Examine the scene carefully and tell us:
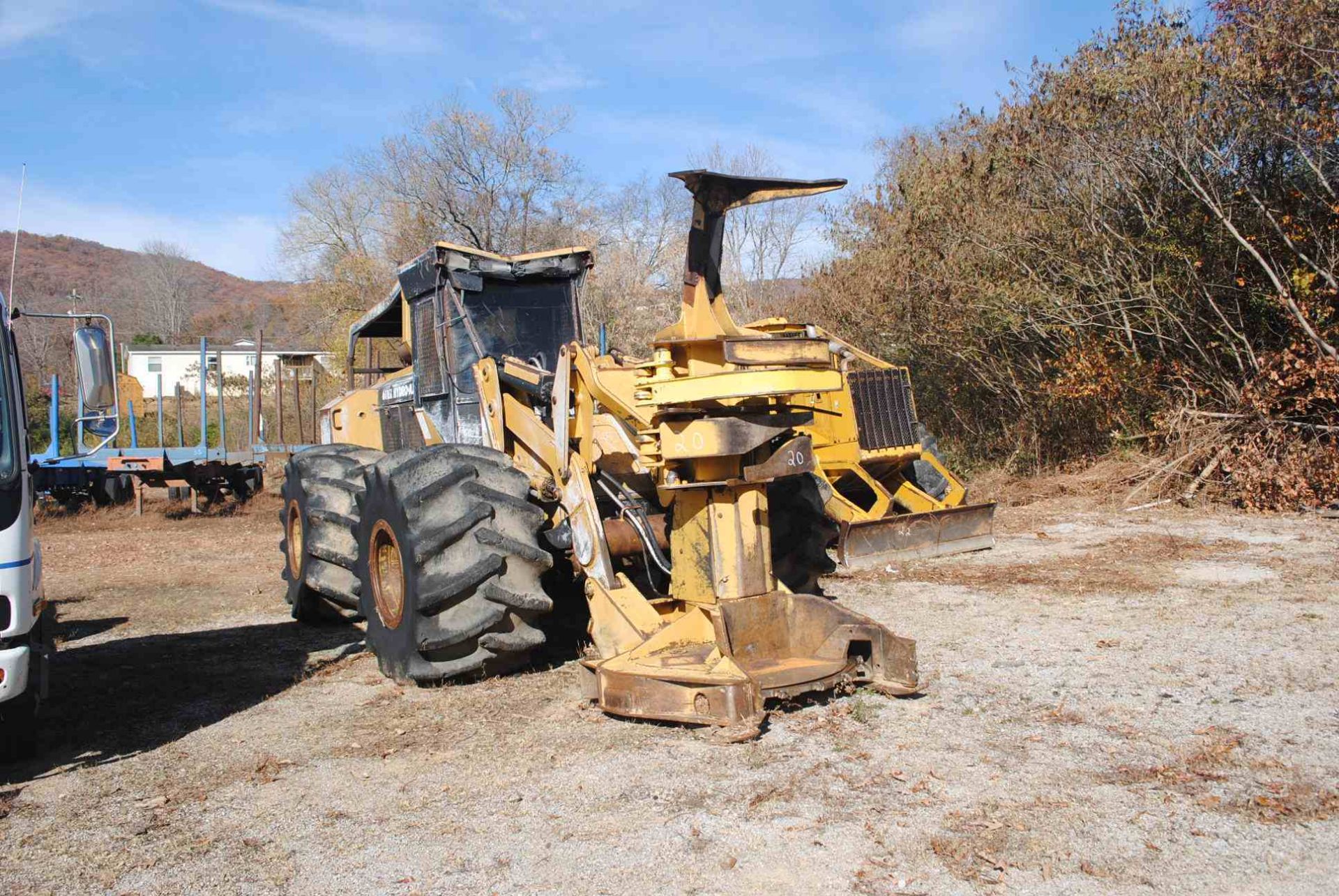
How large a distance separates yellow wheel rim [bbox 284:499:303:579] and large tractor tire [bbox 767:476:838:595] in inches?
153

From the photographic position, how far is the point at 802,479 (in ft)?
22.7

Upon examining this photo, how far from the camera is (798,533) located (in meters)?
6.86

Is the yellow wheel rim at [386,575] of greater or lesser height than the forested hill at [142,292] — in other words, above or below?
below

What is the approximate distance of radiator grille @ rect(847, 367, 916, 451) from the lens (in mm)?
11047

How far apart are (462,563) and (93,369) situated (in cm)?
199

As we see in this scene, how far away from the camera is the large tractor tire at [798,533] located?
6.79 metres

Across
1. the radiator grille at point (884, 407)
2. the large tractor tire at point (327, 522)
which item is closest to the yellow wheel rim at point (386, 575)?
the large tractor tire at point (327, 522)

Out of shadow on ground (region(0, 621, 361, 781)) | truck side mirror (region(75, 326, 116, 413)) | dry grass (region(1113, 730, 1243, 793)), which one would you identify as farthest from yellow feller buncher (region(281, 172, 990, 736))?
truck side mirror (region(75, 326, 116, 413))

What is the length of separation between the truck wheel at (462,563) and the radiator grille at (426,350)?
148 cm

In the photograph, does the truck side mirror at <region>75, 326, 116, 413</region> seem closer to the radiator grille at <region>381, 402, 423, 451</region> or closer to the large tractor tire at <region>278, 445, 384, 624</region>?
the large tractor tire at <region>278, 445, 384, 624</region>

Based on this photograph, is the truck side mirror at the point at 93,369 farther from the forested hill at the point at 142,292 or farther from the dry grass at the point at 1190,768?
the forested hill at the point at 142,292

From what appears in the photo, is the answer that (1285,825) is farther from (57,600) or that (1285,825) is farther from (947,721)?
(57,600)

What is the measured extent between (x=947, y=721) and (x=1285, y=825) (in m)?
1.60

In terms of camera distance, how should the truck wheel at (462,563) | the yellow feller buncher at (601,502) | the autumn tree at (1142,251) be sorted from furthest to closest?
the autumn tree at (1142,251)
the truck wheel at (462,563)
the yellow feller buncher at (601,502)
